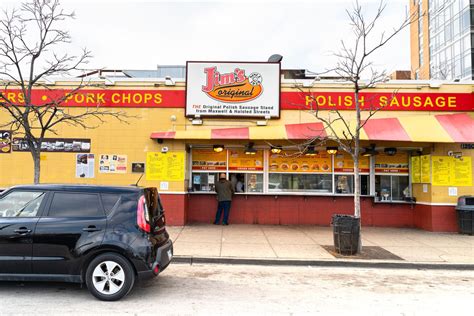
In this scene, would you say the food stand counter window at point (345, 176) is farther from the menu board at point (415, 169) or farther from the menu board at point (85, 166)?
the menu board at point (85, 166)

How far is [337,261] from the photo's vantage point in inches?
320

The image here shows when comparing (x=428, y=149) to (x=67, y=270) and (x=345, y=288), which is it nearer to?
(x=345, y=288)

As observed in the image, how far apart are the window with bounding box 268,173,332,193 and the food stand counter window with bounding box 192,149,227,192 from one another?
1.81 metres

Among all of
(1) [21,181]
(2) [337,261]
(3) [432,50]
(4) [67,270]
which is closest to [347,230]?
(2) [337,261]

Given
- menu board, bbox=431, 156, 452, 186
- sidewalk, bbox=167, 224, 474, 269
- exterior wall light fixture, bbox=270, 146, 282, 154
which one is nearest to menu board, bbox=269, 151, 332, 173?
exterior wall light fixture, bbox=270, 146, 282, 154

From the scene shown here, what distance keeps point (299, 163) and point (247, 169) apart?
72.0 inches

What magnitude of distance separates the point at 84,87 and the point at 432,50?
4661 cm

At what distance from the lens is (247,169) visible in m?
13.2

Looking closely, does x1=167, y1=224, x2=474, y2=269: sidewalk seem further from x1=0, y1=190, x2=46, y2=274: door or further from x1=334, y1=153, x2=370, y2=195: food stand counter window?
x1=0, y1=190, x2=46, y2=274: door

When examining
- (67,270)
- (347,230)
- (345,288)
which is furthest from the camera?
(347,230)

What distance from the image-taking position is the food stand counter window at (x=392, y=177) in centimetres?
1315

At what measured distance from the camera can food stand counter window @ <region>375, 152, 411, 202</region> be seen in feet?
43.1

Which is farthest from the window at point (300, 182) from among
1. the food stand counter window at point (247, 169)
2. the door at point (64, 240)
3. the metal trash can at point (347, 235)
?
the door at point (64, 240)

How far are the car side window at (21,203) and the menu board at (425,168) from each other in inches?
439
